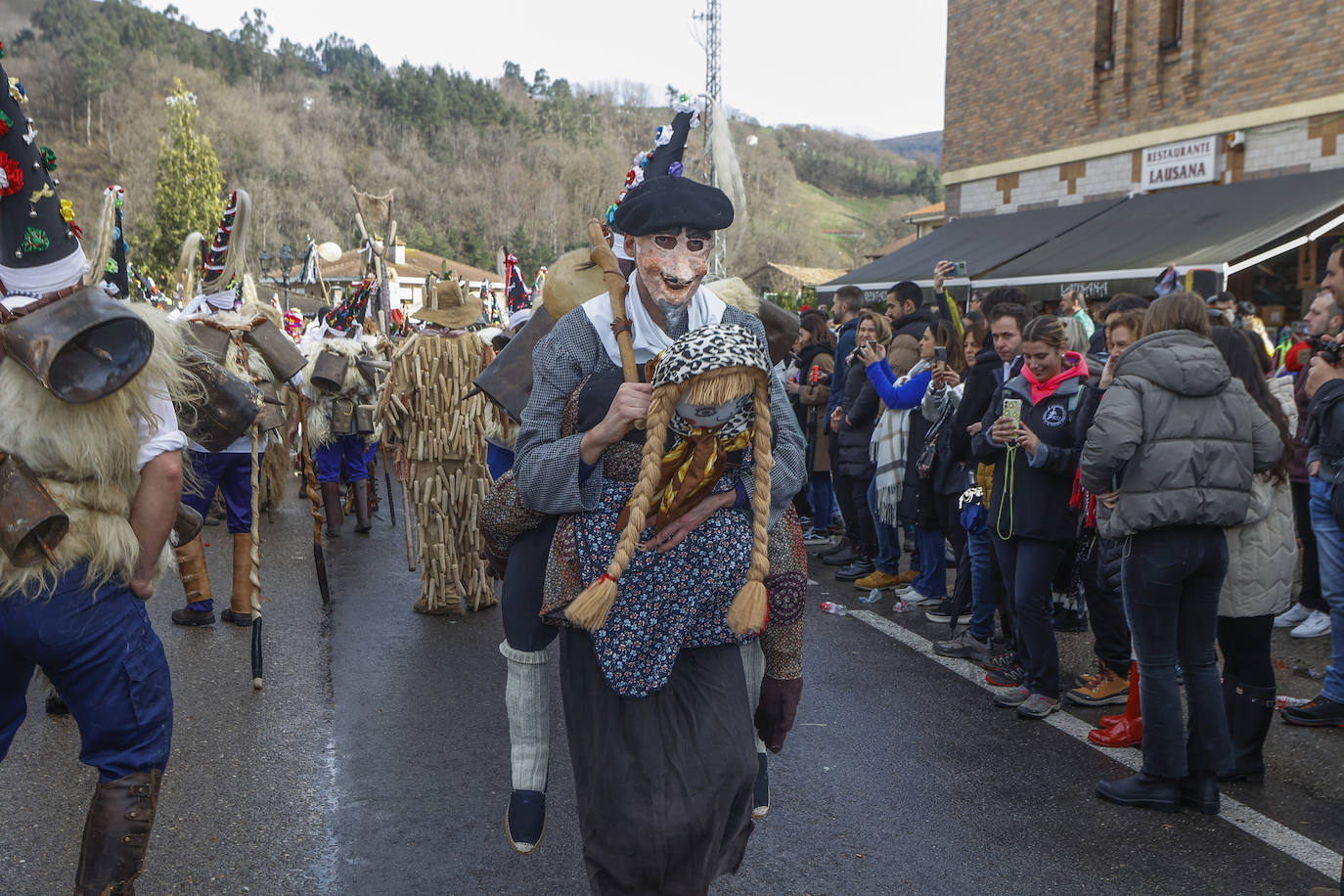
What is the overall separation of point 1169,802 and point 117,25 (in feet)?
322

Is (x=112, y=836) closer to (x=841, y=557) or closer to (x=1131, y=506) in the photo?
(x=1131, y=506)

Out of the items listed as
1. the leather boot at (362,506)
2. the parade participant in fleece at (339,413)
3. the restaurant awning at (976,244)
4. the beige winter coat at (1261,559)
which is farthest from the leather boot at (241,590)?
the restaurant awning at (976,244)

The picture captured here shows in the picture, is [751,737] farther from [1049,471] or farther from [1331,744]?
[1331,744]

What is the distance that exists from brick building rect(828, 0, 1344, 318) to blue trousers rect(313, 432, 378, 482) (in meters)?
8.96

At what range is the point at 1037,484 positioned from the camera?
4895 mm

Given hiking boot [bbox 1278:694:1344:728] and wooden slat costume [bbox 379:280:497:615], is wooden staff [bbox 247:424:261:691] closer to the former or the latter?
wooden slat costume [bbox 379:280:497:615]

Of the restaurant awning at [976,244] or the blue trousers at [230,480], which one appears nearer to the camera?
the blue trousers at [230,480]

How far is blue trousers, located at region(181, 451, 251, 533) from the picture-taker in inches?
258

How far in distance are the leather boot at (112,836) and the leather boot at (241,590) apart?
12.9 ft

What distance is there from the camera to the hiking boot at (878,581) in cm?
765

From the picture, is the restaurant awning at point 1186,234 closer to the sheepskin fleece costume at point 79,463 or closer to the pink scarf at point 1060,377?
the pink scarf at point 1060,377

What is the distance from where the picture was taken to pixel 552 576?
2.57 metres

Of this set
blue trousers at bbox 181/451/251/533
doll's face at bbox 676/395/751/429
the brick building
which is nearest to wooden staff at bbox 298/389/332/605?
blue trousers at bbox 181/451/251/533

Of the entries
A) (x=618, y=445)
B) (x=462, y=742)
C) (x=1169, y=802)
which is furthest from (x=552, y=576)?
(x=1169, y=802)
